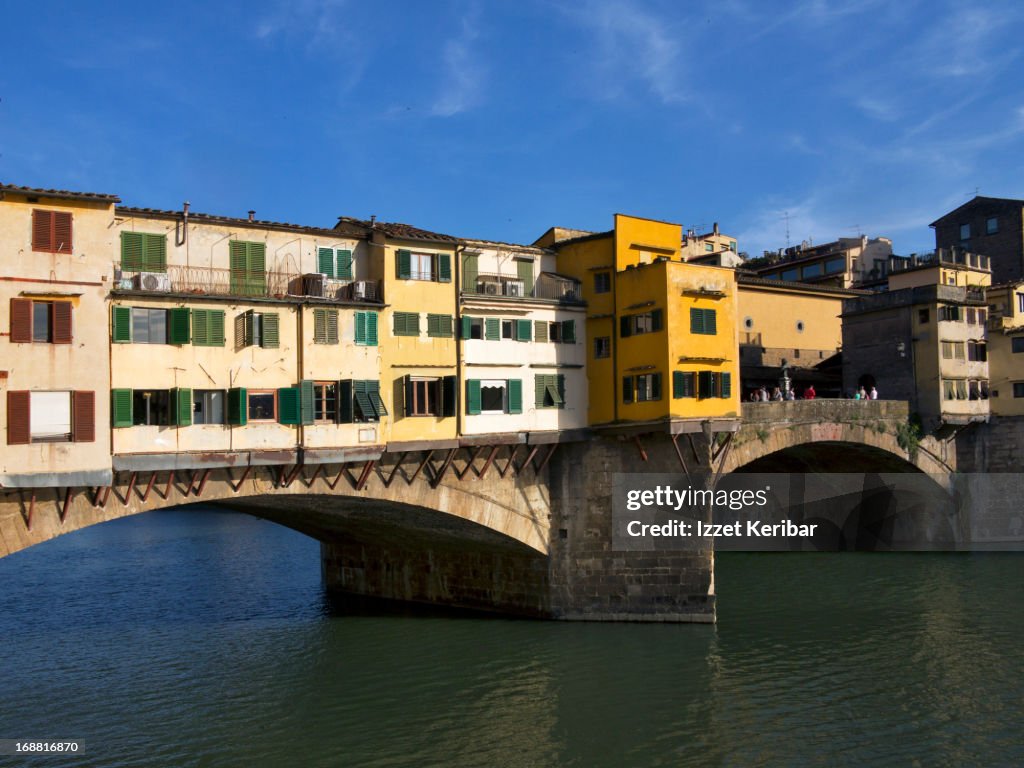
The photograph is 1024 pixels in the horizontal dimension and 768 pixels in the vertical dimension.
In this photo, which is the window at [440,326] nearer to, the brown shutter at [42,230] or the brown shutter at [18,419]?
the brown shutter at [42,230]

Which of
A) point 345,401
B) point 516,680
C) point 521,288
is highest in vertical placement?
point 521,288

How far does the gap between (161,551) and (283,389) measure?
39.7m

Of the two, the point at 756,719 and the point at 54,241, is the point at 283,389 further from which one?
the point at 756,719

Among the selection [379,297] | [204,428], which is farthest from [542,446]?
[204,428]

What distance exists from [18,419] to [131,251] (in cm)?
639

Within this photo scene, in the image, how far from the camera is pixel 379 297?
35031 mm

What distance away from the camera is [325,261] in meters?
34.8

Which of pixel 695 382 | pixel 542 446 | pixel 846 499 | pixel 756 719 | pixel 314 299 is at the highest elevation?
pixel 314 299

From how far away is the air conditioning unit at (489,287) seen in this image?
38.5 m

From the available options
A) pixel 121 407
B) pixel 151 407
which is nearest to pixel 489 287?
pixel 151 407

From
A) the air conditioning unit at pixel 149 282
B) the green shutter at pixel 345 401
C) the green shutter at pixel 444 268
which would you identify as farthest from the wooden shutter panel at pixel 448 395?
the air conditioning unit at pixel 149 282

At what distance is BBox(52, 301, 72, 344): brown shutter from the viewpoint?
28141mm

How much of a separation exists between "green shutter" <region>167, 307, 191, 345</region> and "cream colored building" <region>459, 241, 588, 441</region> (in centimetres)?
1048

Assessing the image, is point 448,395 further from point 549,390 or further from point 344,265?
point 344,265
